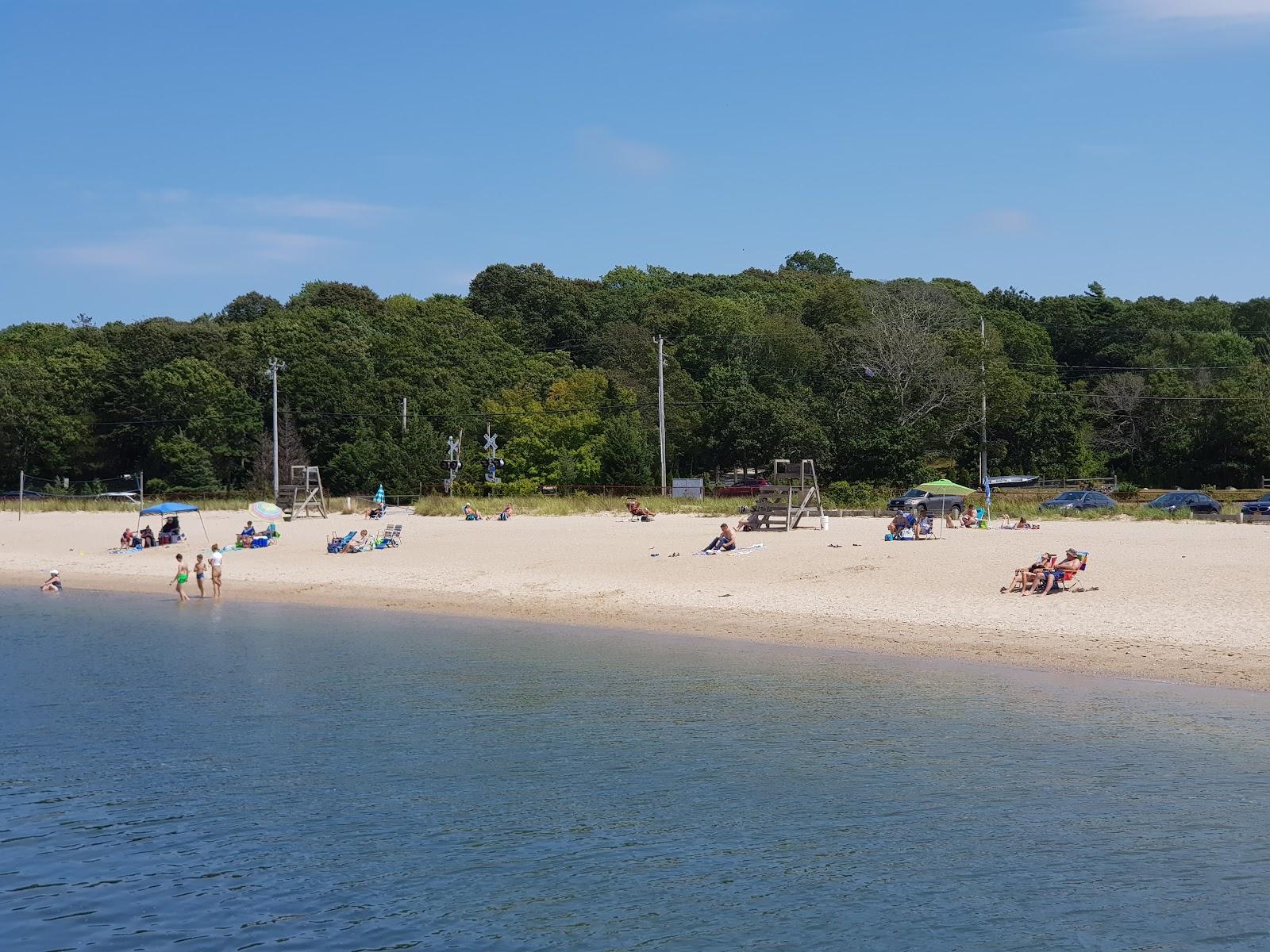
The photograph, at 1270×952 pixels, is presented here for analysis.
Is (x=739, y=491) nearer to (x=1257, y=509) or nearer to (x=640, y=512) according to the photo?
(x=640, y=512)

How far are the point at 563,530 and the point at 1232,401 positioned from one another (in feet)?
128

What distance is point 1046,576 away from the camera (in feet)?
77.6

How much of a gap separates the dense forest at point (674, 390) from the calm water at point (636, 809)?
43.5 metres

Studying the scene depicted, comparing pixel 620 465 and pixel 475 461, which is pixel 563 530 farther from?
pixel 475 461

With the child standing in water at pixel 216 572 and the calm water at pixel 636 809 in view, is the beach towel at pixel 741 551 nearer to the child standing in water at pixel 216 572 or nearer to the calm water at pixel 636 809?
the calm water at pixel 636 809

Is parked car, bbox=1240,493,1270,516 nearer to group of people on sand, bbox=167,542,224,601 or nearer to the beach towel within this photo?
the beach towel

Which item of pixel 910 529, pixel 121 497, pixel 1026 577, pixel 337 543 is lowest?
pixel 1026 577

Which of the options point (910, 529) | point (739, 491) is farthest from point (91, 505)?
point (910, 529)

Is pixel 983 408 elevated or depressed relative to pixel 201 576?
elevated

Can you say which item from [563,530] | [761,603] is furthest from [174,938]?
[563,530]

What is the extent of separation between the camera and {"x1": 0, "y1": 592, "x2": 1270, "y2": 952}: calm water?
1012 cm

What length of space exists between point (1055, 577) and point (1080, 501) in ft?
73.4

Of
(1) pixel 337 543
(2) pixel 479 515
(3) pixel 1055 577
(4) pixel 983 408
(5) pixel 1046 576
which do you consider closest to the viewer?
(3) pixel 1055 577

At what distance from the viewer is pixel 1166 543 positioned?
2973cm
